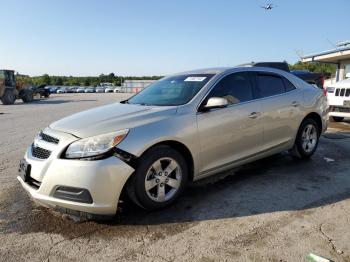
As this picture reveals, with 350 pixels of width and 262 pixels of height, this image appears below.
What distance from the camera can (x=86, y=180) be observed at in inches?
132

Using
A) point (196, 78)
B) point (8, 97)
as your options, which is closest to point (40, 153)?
point (196, 78)

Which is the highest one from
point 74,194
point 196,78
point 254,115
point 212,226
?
point 196,78

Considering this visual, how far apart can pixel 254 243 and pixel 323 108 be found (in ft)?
12.2

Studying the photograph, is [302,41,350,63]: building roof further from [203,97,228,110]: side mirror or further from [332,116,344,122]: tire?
[203,97,228,110]: side mirror

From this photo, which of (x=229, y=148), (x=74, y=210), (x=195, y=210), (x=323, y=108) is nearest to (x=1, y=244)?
(x=74, y=210)

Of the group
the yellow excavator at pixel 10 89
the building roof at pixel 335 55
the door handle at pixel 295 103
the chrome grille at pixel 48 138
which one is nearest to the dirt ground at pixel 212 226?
the chrome grille at pixel 48 138

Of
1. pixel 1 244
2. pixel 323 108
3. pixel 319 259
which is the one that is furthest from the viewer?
pixel 323 108

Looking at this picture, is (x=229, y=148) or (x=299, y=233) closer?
(x=299, y=233)

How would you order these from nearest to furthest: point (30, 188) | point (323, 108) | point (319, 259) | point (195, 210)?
point (319, 259) < point (30, 188) < point (195, 210) < point (323, 108)

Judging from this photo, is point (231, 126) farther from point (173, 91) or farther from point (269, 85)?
point (269, 85)

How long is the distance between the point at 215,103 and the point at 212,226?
4.70 ft

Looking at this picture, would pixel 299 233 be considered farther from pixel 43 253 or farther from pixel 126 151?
pixel 43 253

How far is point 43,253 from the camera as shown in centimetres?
315

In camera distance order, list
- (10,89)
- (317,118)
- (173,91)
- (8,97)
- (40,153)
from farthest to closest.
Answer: (10,89)
(8,97)
(317,118)
(173,91)
(40,153)
